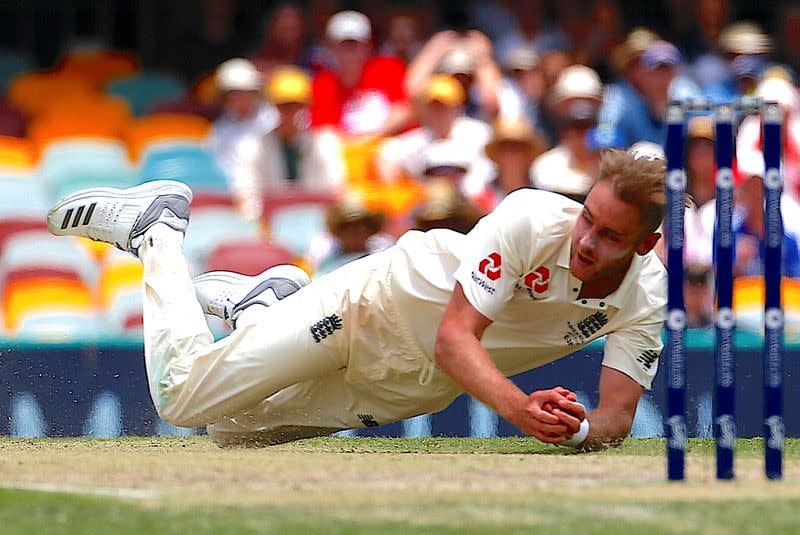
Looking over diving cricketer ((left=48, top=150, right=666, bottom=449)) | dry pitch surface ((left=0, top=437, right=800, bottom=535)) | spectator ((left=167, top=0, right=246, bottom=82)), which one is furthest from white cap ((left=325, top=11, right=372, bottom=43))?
dry pitch surface ((left=0, top=437, right=800, bottom=535))

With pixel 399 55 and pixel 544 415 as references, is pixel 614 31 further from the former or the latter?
pixel 544 415

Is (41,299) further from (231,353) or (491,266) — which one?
(491,266)

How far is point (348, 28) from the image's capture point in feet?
36.7

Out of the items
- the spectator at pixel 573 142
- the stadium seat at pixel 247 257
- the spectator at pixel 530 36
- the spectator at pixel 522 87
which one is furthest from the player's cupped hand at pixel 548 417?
the spectator at pixel 530 36

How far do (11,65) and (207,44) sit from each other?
1488 mm

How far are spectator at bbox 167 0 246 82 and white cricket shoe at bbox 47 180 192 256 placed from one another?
5.56 m

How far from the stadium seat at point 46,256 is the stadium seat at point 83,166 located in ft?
2.61

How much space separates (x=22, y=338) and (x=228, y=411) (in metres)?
1.97

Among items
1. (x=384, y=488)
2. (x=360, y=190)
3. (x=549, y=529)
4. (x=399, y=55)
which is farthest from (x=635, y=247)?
(x=399, y=55)

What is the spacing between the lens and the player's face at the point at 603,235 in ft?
17.5

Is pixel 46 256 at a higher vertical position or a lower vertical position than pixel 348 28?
lower

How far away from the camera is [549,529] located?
403 cm

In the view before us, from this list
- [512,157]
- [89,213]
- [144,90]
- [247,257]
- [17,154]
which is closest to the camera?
[89,213]

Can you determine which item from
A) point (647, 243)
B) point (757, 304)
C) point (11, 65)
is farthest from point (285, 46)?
point (647, 243)
